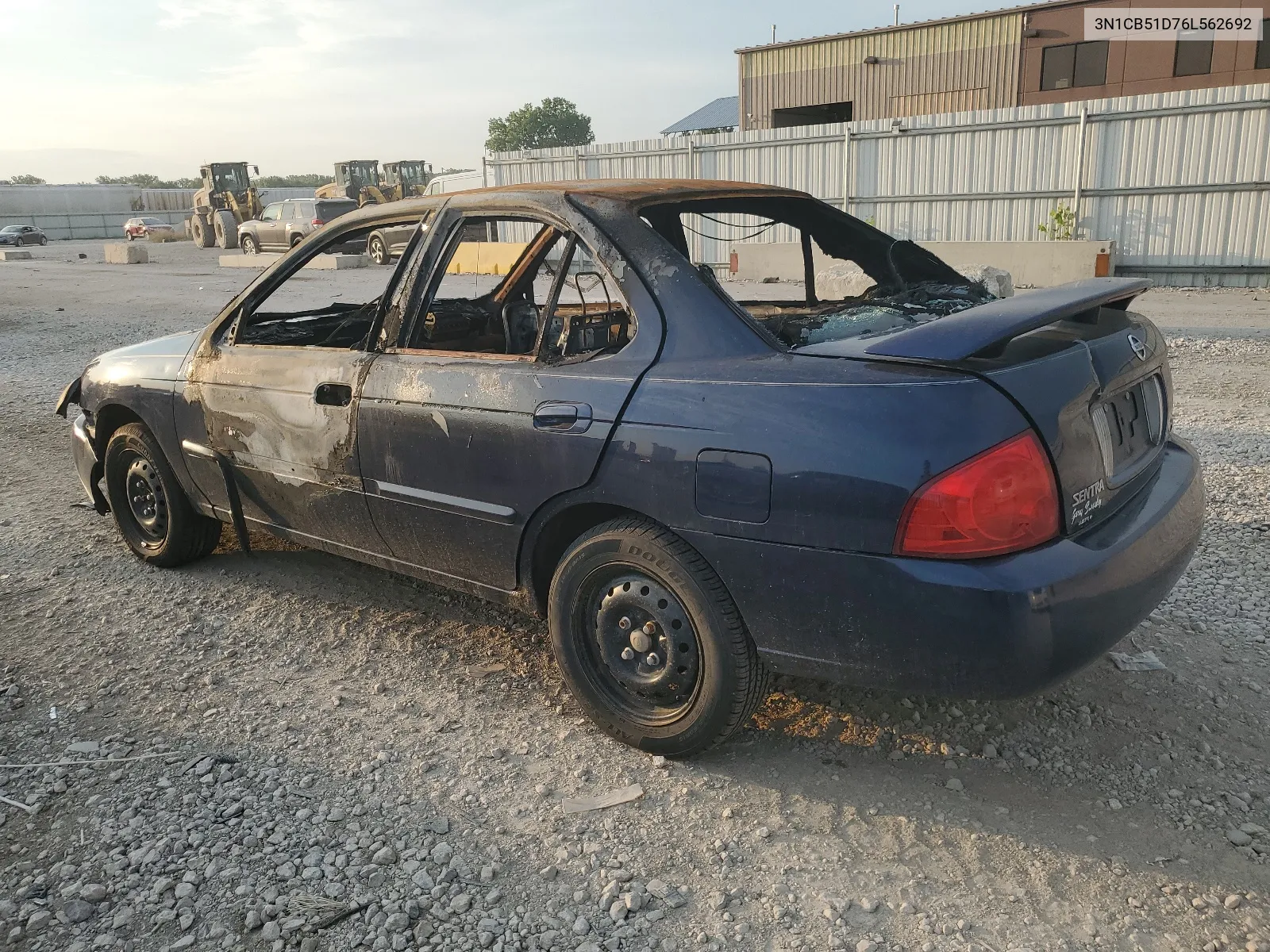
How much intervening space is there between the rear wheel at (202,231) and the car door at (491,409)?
125 feet

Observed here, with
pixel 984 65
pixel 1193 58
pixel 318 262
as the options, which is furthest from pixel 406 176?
pixel 1193 58

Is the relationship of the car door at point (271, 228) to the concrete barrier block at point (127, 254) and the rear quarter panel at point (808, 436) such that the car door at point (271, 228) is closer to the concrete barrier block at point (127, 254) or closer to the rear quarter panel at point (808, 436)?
the concrete barrier block at point (127, 254)

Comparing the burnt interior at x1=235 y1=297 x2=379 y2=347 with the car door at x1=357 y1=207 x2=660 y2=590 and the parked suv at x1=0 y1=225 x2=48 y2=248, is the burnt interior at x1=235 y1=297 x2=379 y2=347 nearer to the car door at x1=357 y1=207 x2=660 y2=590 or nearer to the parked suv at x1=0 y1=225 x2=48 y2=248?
the car door at x1=357 y1=207 x2=660 y2=590

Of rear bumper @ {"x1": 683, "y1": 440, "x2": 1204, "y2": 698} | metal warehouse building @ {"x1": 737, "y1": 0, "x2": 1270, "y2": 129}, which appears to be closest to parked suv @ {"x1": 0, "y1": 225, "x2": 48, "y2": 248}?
metal warehouse building @ {"x1": 737, "y1": 0, "x2": 1270, "y2": 129}

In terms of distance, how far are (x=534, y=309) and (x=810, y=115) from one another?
29.6 meters

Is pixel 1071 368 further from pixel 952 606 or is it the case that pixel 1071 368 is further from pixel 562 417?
pixel 562 417

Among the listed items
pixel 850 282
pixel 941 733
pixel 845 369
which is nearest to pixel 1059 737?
pixel 941 733

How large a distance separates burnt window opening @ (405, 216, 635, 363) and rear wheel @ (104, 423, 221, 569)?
5.03ft

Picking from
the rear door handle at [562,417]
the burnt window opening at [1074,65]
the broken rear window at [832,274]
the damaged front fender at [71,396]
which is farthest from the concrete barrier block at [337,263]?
the rear door handle at [562,417]

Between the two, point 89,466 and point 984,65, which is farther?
point 984,65

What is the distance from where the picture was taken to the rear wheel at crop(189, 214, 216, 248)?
3700 centimetres

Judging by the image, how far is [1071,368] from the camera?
2.43 metres

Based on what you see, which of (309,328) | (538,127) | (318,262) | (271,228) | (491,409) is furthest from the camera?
(538,127)

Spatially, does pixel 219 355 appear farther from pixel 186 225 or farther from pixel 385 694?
pixel 186 225
